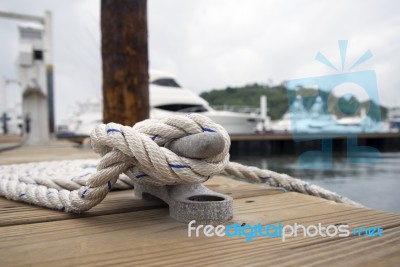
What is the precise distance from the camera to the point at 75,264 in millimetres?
733

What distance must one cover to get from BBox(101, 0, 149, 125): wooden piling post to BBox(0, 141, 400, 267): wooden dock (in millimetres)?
2139

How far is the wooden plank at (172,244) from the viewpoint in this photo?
749 millimetres

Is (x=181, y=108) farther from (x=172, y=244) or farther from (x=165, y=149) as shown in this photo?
(x=172, y=244)

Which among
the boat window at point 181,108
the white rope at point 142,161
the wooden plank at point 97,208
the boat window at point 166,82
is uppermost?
the boat window at point 166,82

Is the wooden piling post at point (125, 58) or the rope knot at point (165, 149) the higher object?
the wooden piling post at point (125, 58)

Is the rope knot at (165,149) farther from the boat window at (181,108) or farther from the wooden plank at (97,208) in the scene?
the boat window at (181,108)

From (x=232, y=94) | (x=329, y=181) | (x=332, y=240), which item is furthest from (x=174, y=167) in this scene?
(x=232, y=94)

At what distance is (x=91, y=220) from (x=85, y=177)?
0.41 m

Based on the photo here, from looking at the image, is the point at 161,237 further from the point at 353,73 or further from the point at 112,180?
the point at 353,73

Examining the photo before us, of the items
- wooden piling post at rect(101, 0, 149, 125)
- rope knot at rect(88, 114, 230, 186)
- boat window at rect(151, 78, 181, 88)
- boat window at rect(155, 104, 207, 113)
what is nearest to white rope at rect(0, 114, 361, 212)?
rope knot at rect(88, 114, 230, 186)

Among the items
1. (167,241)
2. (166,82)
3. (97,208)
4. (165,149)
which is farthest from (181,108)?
(167,241)
